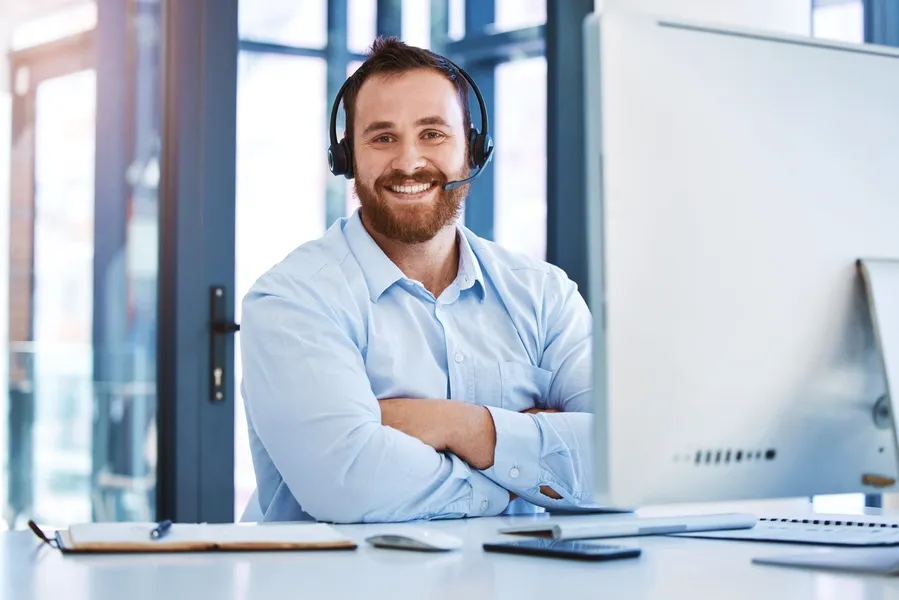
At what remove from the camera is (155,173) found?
292 cm

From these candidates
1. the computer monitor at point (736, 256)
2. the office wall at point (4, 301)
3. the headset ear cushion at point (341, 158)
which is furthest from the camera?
the office wall at point (4, 301)

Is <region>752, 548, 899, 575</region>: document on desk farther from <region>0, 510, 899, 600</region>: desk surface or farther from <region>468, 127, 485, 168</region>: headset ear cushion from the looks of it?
<region>468, 127, 485, 168</region>: headset ear cushion

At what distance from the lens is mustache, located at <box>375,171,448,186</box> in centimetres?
210

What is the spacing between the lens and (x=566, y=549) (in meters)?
1.13

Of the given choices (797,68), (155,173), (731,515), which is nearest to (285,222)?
(155,173)

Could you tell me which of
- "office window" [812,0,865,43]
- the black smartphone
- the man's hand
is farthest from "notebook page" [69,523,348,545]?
"office window" [812,0,865,43]

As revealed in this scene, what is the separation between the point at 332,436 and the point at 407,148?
2.33 feet

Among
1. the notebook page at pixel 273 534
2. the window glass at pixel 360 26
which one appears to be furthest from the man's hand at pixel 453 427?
the window glass at pixel 360 26

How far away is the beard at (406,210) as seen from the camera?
205cm

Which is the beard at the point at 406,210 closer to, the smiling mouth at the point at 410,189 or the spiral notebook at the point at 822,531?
the smiling mouth at the point at 410,189

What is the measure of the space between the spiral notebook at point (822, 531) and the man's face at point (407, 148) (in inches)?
35.5

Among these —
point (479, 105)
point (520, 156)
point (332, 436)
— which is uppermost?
point (520, 156)

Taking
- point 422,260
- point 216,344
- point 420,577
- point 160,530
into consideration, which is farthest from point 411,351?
point 216,344

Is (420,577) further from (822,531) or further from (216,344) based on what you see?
(216,344)
